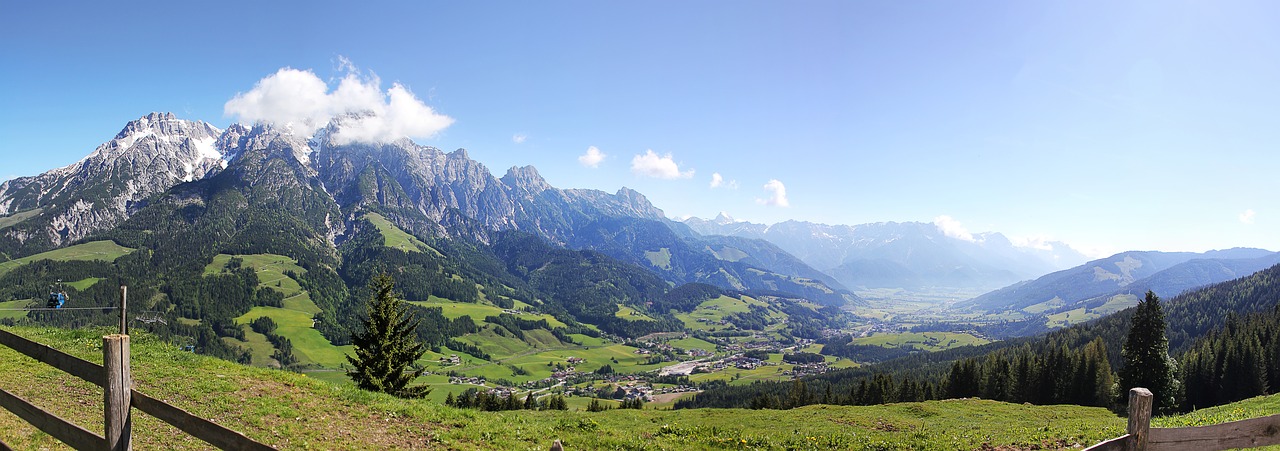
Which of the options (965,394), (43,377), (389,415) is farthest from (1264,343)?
(43,377)

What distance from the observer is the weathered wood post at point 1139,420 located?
20.0ft

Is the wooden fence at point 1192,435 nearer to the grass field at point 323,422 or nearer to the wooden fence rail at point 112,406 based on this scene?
the wooden fence rail at point 112,406

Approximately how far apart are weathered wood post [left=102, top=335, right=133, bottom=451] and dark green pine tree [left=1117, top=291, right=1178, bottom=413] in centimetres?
6362

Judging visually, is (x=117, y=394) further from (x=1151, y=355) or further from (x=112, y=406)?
(x=1151, y=355)

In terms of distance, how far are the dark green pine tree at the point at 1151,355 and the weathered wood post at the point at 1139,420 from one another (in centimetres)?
5432

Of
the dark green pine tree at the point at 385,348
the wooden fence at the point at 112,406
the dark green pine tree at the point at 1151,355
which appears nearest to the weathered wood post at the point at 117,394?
the wooden fence at the point at 112,406

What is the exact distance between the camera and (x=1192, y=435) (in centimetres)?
647

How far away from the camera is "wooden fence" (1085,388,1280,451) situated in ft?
20.5

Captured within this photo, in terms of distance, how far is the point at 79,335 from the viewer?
26.7 m

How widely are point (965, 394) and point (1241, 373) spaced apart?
30.2 metres

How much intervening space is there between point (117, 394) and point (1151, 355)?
6588 cm

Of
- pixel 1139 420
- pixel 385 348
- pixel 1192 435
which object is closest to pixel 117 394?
pixel 1139 420

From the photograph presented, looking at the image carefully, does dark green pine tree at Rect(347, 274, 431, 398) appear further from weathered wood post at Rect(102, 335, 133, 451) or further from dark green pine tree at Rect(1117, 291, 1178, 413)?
dark green pine tree at Rect(1117, 291, 1178, 413)

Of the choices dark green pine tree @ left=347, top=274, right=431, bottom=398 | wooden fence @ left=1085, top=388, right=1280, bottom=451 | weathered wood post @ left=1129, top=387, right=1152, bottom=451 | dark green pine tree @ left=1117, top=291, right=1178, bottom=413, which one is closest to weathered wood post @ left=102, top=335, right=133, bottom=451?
wooden fence @ left=1085, top=388, right=1280, bottom=451
